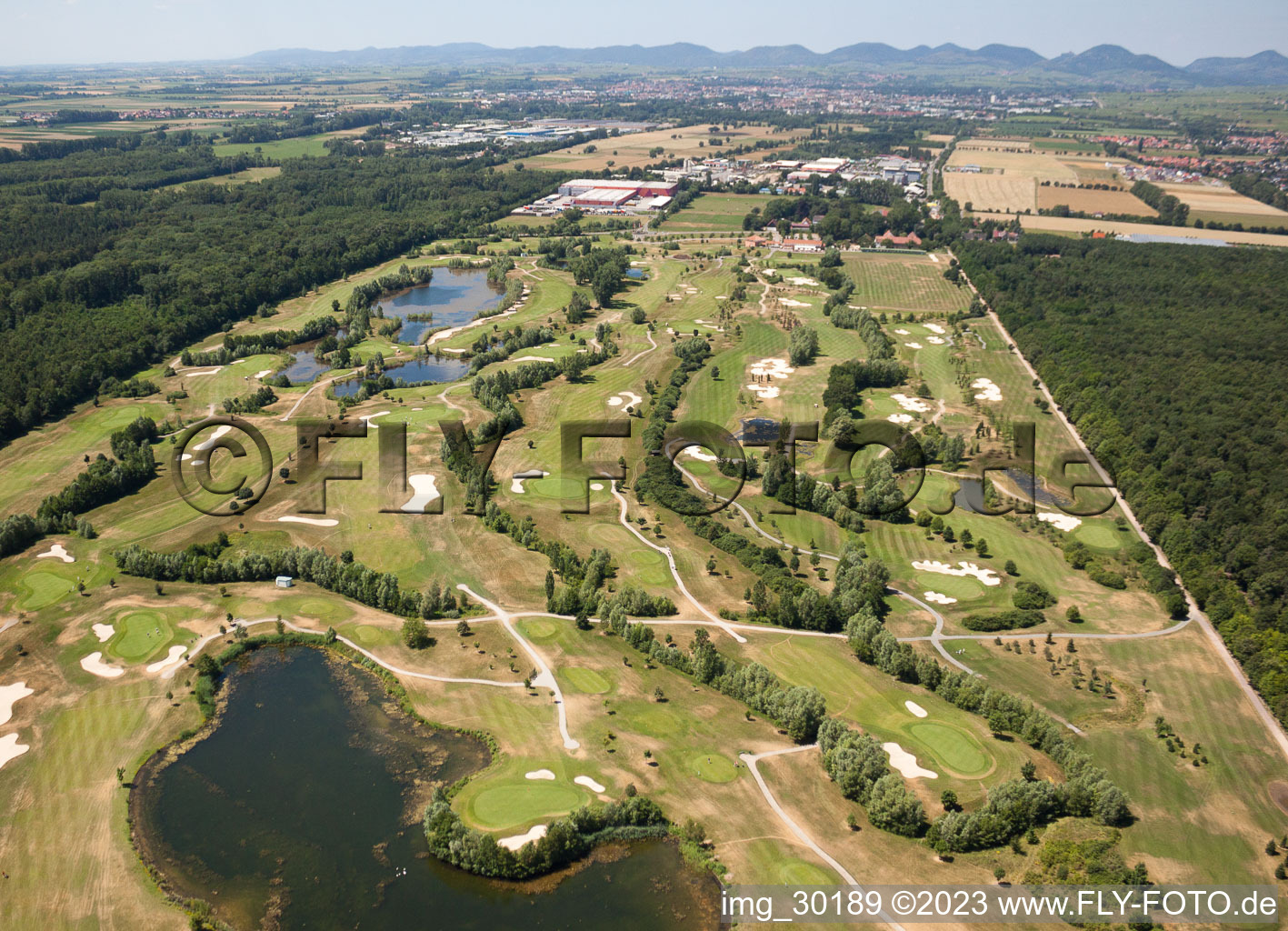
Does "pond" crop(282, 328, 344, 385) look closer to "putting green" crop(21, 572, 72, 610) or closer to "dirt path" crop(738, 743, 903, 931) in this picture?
"putting green" crop(21, 572, 72, 610)

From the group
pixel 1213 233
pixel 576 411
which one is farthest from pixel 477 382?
pixel 1213 233

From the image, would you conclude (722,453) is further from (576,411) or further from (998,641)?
(998,641)

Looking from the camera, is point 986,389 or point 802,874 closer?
point 802,874

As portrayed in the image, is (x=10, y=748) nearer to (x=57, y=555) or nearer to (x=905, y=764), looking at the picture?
(x=57, y=555)

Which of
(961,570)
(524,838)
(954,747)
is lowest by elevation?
(524,838)

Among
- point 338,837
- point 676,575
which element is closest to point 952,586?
point 676,575

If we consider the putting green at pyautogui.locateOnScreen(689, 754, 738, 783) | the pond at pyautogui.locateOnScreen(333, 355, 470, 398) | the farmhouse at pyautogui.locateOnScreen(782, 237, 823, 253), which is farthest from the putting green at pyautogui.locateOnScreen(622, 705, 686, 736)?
the farmhouse at pyautogui.locateOnScreen(782, 237, 823, 253)

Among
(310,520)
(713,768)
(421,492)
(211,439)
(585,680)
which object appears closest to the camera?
(713,768)
